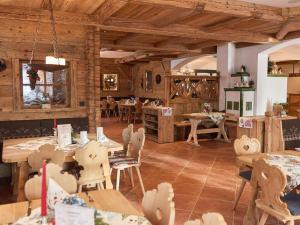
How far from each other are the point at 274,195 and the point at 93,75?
3.92 metres

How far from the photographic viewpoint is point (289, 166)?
2.71 metres

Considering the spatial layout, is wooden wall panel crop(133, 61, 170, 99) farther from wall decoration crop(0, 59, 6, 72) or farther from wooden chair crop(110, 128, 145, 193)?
wooden chair crop(110, 128, 145, 193)

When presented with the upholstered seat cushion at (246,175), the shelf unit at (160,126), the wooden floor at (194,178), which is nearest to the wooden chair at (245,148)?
the upholstered seat cushion at (246,175)

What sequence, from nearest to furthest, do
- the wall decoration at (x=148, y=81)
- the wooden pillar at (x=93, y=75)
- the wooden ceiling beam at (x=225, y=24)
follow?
1. the wooden pillar at (x=93, y=75)
2. the wooden ceiling beam at (x=225, y=24)
3. the wall decoration at (x=148, y=81)

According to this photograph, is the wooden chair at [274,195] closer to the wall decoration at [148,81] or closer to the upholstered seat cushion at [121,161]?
the upholstered seat cushion at [121,161]

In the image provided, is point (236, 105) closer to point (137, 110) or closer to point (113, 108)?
point (137, 110)

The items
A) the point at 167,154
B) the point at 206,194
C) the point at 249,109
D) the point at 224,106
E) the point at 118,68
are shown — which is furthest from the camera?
the point at 118,68

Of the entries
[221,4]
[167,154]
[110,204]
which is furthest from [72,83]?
[110,204]

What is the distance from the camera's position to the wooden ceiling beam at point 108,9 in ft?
14.4

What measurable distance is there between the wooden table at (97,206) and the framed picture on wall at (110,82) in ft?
41.6

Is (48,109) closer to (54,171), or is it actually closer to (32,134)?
(32,134)

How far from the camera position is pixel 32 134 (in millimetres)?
4922

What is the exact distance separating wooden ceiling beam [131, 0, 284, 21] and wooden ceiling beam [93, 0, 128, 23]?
27 centimetres

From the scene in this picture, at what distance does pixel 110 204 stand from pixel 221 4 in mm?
4057
